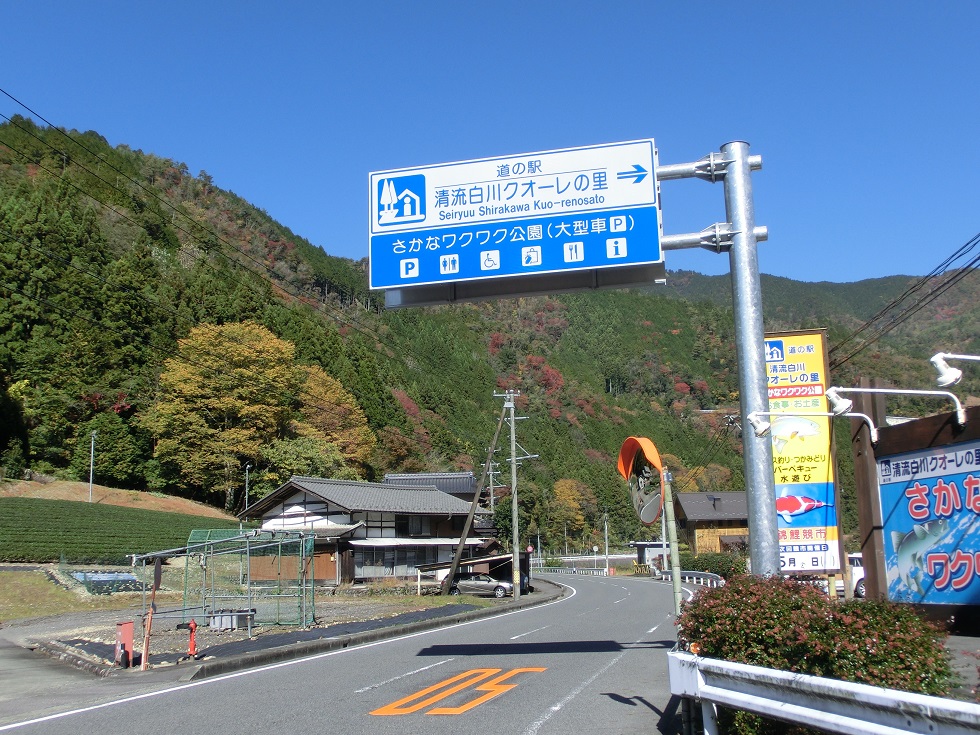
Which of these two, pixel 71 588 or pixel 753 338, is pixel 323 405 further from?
pixel 753 338

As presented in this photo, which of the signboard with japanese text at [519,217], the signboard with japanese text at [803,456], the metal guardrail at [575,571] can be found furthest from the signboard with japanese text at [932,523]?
the metal guardrail at [575,571]

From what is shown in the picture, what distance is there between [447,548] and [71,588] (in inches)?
863

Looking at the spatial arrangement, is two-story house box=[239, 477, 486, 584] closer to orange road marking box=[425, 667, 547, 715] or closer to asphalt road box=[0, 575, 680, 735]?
asphalt road box=[0, 575, 680, 735]

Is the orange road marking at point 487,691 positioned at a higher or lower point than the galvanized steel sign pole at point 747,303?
lower

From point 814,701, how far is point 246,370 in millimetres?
60276

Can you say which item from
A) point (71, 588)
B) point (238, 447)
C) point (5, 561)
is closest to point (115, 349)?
point (238, 447)

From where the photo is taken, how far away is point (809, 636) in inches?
236

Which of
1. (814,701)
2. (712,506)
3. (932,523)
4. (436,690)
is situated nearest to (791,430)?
(932,523)

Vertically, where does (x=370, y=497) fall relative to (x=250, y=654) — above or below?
above

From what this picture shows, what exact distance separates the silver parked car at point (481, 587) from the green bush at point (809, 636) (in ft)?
98.2

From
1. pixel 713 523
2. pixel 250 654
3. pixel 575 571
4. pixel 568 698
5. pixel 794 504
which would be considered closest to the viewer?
pixel 568 698

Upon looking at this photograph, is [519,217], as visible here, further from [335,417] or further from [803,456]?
[335,417]

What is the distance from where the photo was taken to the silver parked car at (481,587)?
1449 inches

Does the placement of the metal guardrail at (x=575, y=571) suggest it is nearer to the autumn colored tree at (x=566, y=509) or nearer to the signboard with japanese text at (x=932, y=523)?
the autumn colored tree at (x=566, y=509)
